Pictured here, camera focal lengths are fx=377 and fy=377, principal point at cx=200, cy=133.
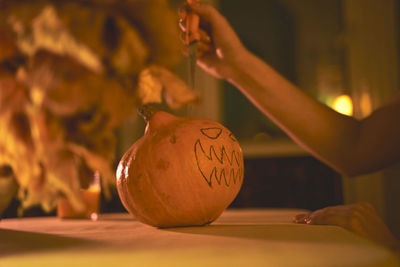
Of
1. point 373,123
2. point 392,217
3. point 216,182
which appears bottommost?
point 392,217

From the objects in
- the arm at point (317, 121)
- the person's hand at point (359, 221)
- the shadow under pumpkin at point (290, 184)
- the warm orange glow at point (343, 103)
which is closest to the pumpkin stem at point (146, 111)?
the person's hand at point (359, 221)

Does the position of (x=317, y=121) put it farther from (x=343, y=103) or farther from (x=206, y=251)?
(x=343, y=103)

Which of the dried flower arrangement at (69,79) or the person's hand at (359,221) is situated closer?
the dried flower arrangement at (69,79)

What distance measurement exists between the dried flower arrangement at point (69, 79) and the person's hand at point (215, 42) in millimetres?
478

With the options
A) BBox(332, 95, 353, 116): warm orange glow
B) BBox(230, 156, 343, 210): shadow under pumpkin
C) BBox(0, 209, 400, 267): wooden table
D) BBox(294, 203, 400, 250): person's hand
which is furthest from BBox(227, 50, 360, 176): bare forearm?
BBox(332, 95, 353, 116): warm orange glow

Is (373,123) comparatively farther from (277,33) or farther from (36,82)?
(277,33)

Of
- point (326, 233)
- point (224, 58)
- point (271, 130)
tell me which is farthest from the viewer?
point (271, 130)

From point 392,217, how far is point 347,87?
35.6 inches

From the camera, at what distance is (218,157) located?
2.06 ft

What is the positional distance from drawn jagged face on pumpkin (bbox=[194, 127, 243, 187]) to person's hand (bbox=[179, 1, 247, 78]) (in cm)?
31

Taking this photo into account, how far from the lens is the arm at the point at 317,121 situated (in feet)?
3.58

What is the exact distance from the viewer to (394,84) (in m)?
2.50

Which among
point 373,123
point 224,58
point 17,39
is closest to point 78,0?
point 17,39

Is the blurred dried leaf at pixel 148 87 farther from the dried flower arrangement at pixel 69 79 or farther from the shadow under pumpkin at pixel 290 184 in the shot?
the shadow under pumpkin at pixel 290 184
